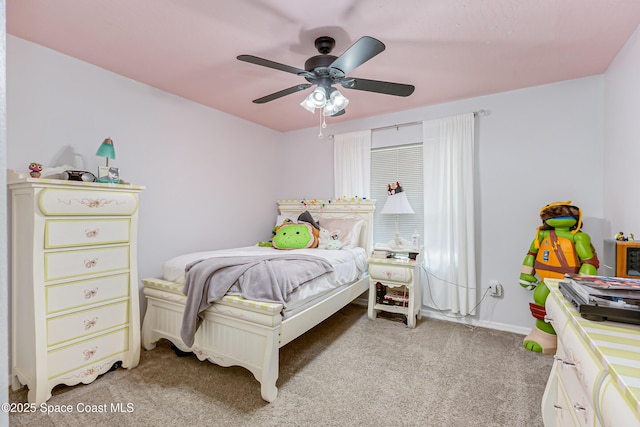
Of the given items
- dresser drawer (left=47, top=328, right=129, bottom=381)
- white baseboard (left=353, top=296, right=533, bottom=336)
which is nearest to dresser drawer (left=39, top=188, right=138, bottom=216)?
dresser drawer (left=47, top=328, right=129, bottom=381)

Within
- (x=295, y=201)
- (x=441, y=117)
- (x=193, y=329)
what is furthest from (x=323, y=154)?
(x=193, y=329)

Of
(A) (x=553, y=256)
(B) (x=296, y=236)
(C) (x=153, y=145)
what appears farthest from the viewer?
(B) (x=296, y=236)

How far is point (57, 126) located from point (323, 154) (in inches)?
109

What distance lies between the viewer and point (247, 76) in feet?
8.07

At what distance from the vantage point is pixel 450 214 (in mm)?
3020

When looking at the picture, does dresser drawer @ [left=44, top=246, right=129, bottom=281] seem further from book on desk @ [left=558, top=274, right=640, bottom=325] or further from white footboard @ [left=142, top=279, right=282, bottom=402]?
book on desk @ [left=558, top=274, right=640, bottom=325]

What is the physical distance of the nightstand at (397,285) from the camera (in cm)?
286

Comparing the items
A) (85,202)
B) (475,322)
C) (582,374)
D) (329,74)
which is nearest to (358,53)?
(329,74)

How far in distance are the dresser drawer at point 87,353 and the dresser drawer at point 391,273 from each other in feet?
7.40

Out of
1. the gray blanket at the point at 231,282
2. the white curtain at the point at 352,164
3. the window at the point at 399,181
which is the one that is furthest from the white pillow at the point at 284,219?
the gray blanket at the point at 231,282

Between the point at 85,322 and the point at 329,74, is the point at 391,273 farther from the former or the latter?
the point at 85,322

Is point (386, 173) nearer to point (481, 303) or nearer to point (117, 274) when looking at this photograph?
point (481, 303)

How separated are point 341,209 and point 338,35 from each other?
2.16 metres

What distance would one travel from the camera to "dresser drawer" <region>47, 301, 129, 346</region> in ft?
5.78
